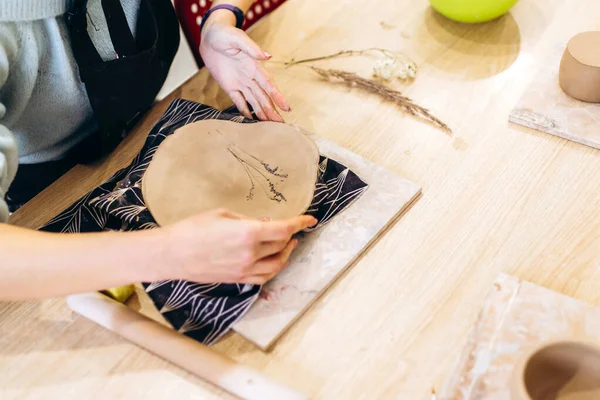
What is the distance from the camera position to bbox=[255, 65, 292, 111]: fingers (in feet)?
3.02

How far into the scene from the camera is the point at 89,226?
2.63ft


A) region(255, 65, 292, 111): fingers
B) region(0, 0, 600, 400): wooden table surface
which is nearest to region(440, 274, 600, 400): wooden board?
region(0, 0, 600, 400): wooden table surface

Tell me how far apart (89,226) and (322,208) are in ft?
1.10

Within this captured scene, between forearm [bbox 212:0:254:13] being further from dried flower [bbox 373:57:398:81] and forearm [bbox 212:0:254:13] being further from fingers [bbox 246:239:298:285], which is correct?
fingers [bbox 246:239:298:285]

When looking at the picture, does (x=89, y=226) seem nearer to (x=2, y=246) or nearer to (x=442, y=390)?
(x=2, y=246)

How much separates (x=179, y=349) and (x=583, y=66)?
729 millimetres

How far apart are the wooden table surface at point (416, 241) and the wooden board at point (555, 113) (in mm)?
16

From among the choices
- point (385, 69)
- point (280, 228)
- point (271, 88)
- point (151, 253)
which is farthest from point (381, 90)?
point (151, 253)

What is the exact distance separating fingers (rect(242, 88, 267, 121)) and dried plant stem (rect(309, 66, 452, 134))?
0.16m

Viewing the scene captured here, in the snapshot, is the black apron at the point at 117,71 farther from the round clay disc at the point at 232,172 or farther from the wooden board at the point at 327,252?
the wooden board at the point at 327,252

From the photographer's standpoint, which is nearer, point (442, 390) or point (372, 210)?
point (442, 390)

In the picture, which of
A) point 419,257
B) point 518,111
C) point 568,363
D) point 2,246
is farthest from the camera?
point 518,111

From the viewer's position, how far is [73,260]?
2.19 feet

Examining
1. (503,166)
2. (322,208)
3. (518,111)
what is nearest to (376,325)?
(322,208)
